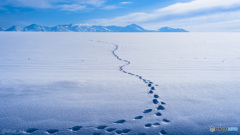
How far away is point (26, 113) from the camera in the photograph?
2518mm

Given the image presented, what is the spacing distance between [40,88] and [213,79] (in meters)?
4.13

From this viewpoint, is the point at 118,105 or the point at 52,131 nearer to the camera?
the point at 52,131

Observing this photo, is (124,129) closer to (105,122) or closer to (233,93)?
(105,122)

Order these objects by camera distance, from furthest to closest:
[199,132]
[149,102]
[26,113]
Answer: [149,102] < [26,113] < [199,132]

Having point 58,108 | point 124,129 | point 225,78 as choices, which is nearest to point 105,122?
point 124,129

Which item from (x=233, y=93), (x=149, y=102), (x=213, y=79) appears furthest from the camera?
(x=213, y=79)

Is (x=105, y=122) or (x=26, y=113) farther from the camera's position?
(x=26, y=113)

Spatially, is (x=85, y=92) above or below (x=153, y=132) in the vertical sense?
above

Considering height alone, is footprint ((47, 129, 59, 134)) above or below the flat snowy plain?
below

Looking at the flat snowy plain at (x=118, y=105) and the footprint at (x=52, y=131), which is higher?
the flat snowy plain at (x=118, y=105)

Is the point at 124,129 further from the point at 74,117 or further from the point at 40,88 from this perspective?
the point at 40,88

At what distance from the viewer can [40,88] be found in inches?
137

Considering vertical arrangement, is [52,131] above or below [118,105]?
below

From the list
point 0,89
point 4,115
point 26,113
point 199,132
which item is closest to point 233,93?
point 199,132
